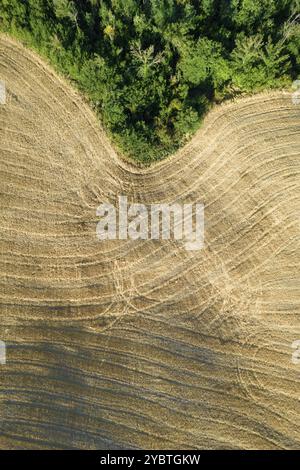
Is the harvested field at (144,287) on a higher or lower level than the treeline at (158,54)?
lower

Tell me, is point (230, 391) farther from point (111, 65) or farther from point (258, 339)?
point (111, 65)

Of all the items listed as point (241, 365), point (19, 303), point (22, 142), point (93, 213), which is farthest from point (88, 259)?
point (241, 365)

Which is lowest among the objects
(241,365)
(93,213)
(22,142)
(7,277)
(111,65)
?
(241,365)

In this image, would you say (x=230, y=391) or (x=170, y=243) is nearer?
(x=230, y=391)

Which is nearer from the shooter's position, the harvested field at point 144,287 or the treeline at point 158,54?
the harvested field at point 144,287

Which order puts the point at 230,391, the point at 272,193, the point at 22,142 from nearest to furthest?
the point at 230,391, the point at 272,193, the point at 22,142

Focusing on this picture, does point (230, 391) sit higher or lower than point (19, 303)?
lower
